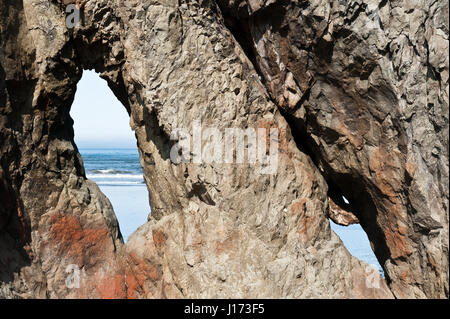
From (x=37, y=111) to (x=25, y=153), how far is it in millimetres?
539

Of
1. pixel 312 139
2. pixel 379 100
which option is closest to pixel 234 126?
pixel 312 139

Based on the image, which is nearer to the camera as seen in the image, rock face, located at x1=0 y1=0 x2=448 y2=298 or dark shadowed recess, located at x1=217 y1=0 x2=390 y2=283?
rock face, located at x1=0 y1=0 x2=448 y2=298

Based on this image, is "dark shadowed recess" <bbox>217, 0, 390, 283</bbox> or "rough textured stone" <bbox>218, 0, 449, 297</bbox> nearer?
"rough textured stone" <bbox>218, 0, 449, 297</bbox>

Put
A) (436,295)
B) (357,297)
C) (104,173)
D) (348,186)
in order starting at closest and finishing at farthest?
(436,295) → (357,297) → (348,186) → (104,173)

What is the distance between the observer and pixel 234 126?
554 cm

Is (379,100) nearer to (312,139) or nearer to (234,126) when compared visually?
(312,139)

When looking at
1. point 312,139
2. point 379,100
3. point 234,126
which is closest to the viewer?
point 379,100

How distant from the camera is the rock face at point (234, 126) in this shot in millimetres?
5184

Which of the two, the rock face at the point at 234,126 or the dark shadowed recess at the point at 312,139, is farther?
the dark shadowed recess at the point at 312,139

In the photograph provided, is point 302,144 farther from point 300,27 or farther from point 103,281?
point 103,281

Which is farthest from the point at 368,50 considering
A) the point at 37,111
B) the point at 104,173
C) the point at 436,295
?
the point at 104,173

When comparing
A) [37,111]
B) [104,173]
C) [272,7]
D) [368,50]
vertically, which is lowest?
[104,173]

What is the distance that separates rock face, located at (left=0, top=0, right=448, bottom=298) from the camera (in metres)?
5.18

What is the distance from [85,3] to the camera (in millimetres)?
5523
